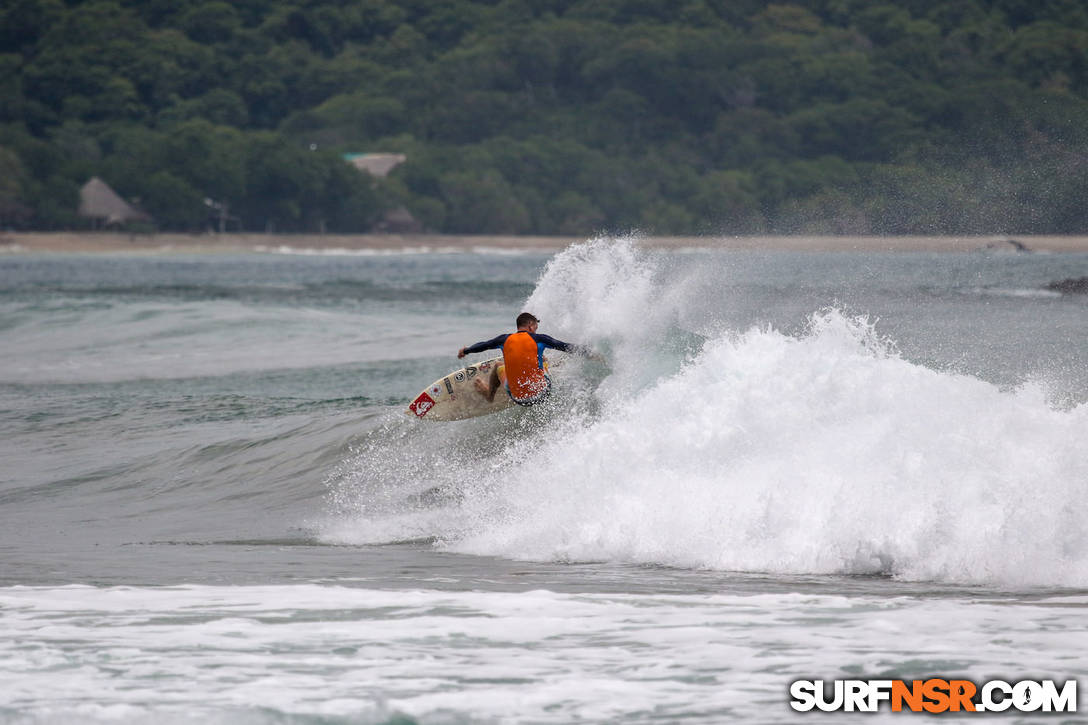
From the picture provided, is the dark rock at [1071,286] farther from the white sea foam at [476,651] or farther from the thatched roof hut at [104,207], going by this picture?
the thatched roof hut at [104,207]

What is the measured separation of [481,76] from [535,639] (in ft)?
547

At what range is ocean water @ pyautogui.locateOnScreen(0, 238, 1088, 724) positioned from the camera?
→ 6930 millimetres

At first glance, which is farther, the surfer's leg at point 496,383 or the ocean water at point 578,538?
the surfer's leg at point 496,383

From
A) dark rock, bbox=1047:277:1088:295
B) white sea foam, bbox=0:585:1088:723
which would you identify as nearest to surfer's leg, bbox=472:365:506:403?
white sea foam, bbox=0:585:1088:723

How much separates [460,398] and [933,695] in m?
8.55

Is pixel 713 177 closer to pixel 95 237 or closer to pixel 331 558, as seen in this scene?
pixel 95 237

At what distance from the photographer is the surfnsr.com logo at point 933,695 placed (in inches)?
253

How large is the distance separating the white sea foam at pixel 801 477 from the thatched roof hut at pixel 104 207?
391 feet

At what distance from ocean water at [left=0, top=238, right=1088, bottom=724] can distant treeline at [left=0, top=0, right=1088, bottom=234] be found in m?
58.7

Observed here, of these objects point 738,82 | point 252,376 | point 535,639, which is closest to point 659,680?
point 535,639

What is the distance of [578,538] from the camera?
10.4m

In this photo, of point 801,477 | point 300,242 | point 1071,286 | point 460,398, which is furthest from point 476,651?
point 300,242

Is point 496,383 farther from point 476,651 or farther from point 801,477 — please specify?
point 476,651

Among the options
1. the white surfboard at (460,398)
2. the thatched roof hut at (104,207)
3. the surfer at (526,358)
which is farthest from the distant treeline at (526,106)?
the surfer at (526,358)
